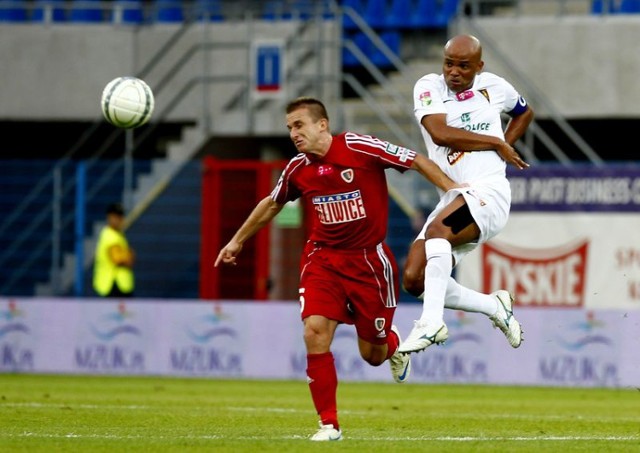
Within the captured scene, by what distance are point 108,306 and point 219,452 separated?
10873mm

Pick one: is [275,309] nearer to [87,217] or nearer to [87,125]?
[87,217]

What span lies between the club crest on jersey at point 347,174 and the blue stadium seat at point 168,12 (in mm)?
15735

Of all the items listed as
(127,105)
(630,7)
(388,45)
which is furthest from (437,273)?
(388,45)

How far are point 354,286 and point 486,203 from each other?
1.04m

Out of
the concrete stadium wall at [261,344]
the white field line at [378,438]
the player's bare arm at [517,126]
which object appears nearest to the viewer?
→ the white field line at [378,438]

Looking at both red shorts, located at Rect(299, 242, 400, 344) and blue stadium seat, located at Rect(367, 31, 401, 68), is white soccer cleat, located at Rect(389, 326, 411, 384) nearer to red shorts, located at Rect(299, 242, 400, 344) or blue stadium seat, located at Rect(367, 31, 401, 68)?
red shorts, located at Rect(299, 242, 400, 344)

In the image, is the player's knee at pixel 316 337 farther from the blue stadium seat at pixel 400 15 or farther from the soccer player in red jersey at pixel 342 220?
the blue stadium seat at pixel 400 15

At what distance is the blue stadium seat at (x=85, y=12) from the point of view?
83.9ft

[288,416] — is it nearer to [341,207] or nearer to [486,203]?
[341,207]

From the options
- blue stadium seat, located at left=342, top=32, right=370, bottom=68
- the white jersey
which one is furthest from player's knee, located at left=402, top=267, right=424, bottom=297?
blue stadium seat, located at left=342, top=32, right=370, bottom=68

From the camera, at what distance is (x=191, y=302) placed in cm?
1905

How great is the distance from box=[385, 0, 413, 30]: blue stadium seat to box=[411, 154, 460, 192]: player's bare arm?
14323mm

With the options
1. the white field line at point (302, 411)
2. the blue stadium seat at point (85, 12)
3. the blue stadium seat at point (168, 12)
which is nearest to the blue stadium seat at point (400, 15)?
the blue stadium seat at point (168, 12)

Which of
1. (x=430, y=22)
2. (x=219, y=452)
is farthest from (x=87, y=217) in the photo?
(x=219, y=452)
